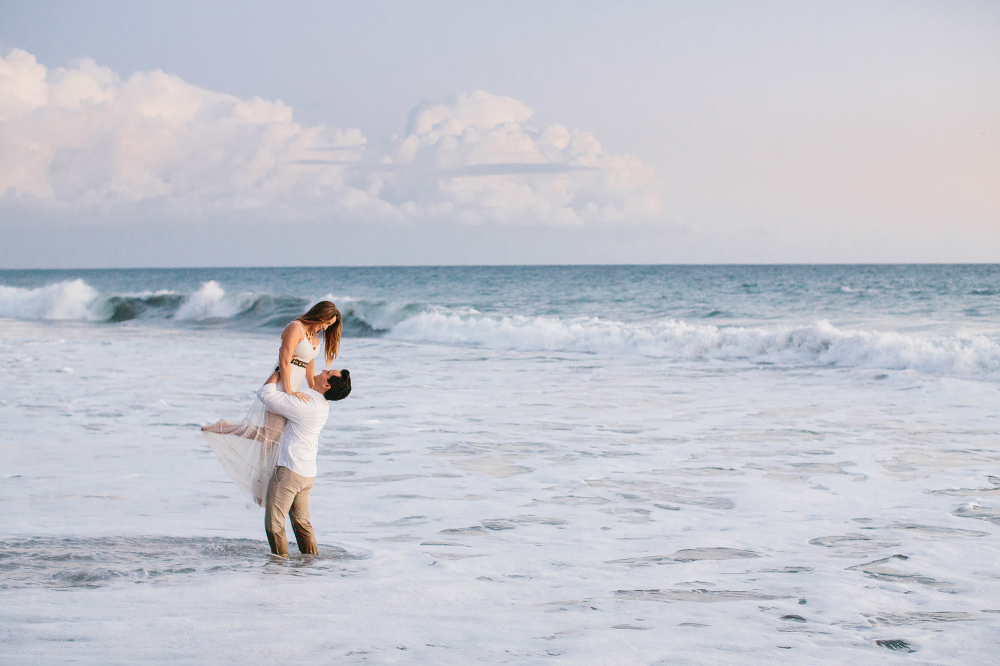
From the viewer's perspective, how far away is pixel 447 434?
9.27 metres

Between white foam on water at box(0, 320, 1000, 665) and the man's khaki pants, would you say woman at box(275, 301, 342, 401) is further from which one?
white foam on water at box(0, 320, 1000, 665)

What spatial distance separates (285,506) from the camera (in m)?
4.86

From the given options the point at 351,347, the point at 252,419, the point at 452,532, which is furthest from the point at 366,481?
the point at 351,347

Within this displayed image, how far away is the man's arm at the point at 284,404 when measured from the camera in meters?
4.72

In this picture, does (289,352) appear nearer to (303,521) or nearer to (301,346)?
(301,346)

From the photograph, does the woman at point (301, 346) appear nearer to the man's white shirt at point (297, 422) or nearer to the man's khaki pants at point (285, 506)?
the man's white shirt at point (297, 422)

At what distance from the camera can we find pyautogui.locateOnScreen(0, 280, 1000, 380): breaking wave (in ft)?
52.3

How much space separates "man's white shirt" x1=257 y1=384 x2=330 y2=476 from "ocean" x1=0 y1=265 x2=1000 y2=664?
0.65 m

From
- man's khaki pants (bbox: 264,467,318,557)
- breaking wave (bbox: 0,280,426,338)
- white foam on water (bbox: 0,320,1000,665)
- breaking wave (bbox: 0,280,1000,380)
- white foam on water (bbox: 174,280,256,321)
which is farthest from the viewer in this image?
white foam on water (bbox: 174,280,256,321)

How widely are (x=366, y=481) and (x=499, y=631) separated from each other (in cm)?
347

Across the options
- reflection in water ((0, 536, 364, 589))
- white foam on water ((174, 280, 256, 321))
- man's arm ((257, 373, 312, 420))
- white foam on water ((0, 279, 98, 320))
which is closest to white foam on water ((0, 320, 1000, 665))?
reflection in water ((0, 536, 364, 589))

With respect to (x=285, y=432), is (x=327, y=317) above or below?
above

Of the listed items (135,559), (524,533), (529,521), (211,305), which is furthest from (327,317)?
(211,305)

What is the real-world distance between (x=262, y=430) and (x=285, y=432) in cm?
15
